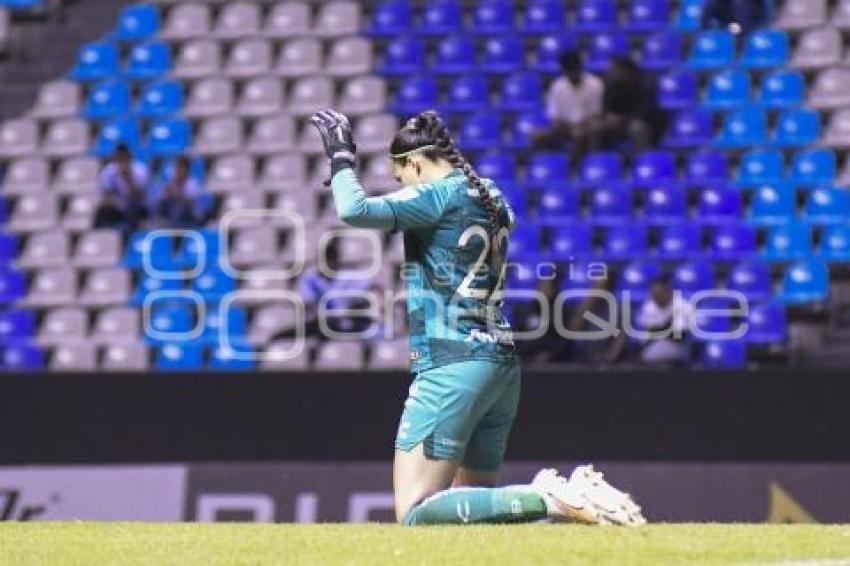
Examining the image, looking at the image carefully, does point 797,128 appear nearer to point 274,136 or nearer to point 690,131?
point 690,131

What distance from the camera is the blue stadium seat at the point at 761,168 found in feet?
47.6

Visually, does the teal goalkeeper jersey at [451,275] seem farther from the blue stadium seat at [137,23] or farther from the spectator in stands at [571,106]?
the blue stadium seat at [137,23]

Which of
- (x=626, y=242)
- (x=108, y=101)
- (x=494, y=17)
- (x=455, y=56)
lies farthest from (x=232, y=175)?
(x=626, y=242)

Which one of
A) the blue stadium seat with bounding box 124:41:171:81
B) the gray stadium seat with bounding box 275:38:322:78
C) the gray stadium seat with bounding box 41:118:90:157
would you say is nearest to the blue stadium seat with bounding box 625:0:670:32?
the gray stadium seat with bounding box 275:38:322:78

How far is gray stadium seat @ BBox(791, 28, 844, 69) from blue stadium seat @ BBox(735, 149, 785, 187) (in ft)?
3.36

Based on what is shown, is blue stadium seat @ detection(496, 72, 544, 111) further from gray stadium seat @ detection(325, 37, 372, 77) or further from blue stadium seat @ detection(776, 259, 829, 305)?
blue stadium seat @ detection(776, 259, 829, 305)

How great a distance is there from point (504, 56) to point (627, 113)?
145 cm

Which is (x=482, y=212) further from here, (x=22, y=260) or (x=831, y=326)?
(x=22, y=260)

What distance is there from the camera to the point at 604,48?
15.7 meters

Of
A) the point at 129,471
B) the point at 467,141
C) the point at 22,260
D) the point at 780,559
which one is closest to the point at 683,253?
the point at 467,141

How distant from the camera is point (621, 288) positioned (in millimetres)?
13742

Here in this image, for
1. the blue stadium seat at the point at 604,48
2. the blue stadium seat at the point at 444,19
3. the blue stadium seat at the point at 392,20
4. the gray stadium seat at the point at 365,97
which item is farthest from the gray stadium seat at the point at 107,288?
the blue stadium seat at the point at 604,48

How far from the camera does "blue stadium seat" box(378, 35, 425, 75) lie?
16.1 meters

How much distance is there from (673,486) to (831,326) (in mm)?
2747
